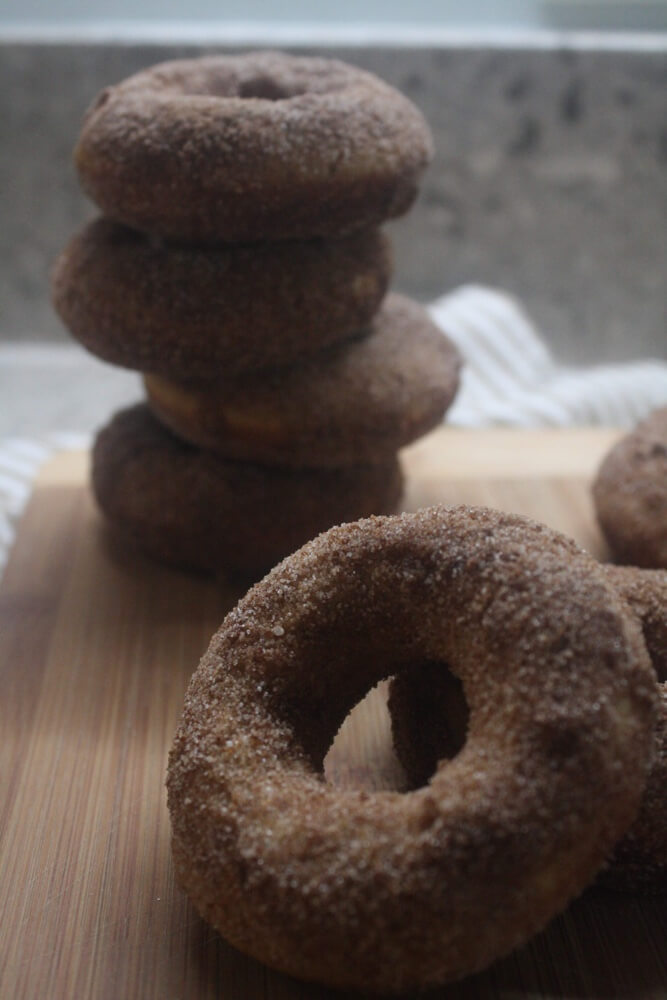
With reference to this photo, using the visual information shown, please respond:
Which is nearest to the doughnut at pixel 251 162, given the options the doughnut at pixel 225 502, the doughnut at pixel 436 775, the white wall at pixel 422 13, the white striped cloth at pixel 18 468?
the doughnut at pixel 225 502

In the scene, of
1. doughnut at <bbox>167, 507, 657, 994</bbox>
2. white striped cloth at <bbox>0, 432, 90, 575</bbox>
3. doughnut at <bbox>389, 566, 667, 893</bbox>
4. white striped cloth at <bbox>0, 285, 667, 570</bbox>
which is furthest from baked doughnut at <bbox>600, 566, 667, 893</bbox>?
white striped cloth at <bbox>0, 432, 90, 575</bbox>

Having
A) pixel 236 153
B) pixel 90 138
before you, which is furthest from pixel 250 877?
pixel 90 138

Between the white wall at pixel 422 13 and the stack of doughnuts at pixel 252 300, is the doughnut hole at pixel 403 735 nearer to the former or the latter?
the stack of doughnuts at pixel 252 300

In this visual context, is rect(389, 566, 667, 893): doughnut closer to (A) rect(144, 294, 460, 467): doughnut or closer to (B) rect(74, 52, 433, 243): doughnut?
(A) rect(144, 294, 460, 467): doughnut

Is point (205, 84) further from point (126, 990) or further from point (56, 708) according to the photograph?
point (126, 990)

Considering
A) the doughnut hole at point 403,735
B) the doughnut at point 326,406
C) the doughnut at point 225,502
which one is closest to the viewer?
the doughnut hole at point 403,735

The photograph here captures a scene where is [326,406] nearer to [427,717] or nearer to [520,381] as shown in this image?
[427,717]
